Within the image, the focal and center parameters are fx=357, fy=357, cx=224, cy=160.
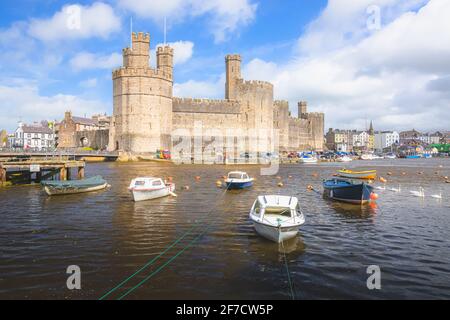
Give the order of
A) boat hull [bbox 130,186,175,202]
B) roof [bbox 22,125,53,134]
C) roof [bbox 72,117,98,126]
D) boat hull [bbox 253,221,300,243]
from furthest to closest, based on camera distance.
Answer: roof [bbox 22,125,53,134] < roof [bbox 72,117,98,126] < boat hull [bbox 130,186,175,202] < boat hull [bbox 253,221,300,243]

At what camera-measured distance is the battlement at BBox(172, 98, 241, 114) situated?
78688 millimetres

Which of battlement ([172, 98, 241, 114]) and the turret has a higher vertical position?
the turret

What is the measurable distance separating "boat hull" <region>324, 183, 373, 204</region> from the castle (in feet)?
165

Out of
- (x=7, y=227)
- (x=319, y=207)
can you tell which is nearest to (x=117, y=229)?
(x=7, y=227)

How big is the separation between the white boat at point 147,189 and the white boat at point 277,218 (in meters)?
9.22

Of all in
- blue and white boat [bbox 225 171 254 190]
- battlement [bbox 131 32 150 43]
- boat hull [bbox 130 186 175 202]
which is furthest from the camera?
battlement [bbox 131 32 150 43]

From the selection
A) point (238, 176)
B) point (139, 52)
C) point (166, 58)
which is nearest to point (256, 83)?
point (166, 58)

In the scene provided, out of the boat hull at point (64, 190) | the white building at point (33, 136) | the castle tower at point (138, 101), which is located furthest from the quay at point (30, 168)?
the white building at point (33, 136)

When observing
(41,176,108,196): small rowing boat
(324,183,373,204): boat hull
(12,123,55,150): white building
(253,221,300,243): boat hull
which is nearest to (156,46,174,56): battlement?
(12,123,55,150): white building

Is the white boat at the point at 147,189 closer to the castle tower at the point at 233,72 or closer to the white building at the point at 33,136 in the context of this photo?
the castle tower at the point at 233,72

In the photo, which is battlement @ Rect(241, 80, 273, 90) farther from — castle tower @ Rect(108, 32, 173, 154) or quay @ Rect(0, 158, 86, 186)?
quay @ Rect(0, 158, 86, 186)

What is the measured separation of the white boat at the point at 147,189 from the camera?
2175 centimetres

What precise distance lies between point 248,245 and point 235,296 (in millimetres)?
4188

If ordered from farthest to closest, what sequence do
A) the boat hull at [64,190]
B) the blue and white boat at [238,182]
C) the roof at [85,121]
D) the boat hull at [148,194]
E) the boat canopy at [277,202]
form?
1. the roof at [85,121]
2. the blue and white boat at [238,182]
3. the boat hull at [64,190]
4. the boat hull at [148,194]
5. the boat canopy at [277,202]
